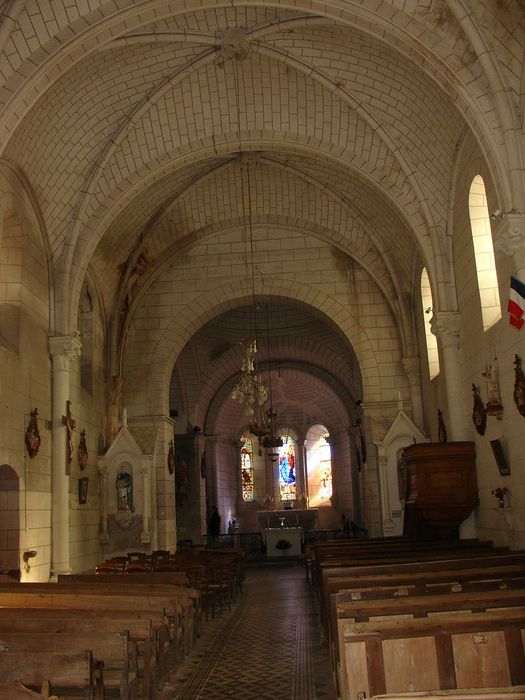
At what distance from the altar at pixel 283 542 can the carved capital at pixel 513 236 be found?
16339 mm

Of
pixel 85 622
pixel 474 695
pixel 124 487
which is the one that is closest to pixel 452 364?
pixel 124 487

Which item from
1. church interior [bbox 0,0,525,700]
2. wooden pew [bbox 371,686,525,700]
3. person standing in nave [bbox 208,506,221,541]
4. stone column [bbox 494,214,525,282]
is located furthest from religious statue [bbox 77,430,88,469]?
wooden pew [bbox 371,686,525,700]

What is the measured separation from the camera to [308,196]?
19312mm

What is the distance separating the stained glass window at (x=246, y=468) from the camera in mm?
34000

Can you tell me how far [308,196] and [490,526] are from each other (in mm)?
9866

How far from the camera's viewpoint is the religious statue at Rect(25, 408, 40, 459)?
13.2 m

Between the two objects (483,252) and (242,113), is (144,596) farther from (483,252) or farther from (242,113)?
(242,113)

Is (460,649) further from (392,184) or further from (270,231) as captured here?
(270,231)

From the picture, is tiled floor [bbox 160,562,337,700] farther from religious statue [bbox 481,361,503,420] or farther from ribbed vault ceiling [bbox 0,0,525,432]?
ribbed vault ceiling [bbox 0,0,525,432]

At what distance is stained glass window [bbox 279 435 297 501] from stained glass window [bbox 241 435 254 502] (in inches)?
55.3

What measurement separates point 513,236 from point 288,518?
1996 cm

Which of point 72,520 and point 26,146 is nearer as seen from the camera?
point 26,146

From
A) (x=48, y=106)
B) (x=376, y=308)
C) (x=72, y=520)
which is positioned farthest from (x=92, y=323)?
(x=376, y=308)

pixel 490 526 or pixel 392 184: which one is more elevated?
pixel 392 184
